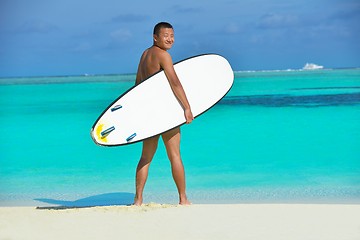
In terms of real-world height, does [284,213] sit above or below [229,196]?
below

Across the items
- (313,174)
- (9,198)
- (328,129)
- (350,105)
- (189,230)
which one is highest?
(350,105)

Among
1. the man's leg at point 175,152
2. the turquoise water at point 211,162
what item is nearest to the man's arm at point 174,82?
the man's leg at point 175,152

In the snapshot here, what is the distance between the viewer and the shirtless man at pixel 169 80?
4.79m

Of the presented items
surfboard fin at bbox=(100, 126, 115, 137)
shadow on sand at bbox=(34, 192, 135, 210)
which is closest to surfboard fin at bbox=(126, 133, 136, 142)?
surfboard fin at bbox=(100, 126, 115, 137)

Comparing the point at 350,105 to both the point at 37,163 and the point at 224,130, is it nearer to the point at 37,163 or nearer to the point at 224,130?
the point at 224,130

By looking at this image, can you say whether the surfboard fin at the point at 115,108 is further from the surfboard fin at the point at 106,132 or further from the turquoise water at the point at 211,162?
the turquoise water at the point at 211,162

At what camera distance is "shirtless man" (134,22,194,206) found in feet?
15.7

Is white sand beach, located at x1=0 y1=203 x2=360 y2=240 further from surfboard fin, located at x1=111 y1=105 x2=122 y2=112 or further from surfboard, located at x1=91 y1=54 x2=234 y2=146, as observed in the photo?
surfboard fin, located at x1=111 y1=105 x2=122 y2=112

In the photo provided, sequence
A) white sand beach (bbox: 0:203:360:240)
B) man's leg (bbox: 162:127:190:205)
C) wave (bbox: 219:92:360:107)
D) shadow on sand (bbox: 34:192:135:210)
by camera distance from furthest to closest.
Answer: wave (bbox: 219:92:360:107), shadow on sand (bbox: 34:192:135:210), man's leg (bbox: 162:127:190:205), white sand beach (bbox: 0:203:360:240)

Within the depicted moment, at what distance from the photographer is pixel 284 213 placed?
4547 mm

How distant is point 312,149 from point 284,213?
19.0ft

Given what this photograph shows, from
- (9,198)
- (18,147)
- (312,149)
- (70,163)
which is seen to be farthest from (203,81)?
(18,147)

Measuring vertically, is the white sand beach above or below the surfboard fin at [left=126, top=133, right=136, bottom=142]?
below

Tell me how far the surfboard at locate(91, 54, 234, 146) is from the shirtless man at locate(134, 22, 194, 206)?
6 cm
